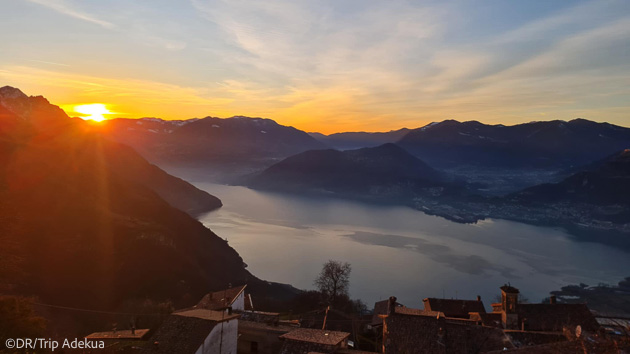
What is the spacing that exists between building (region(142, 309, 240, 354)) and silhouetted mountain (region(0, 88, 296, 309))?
77.2 feet

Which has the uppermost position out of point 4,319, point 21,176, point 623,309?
point 21,176

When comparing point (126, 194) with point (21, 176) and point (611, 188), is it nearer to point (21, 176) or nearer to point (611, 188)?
point (21, 176)

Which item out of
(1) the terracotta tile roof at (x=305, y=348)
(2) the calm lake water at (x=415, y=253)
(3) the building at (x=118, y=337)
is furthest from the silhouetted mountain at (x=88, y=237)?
(1) the terracotta tile roof at (x=305, y=348)

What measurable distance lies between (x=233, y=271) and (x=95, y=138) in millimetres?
60830

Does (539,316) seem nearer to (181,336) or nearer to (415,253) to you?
(181,336)

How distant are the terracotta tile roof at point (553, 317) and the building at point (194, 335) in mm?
16543

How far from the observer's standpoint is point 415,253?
90188 millimetres

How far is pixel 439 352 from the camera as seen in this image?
17641mm

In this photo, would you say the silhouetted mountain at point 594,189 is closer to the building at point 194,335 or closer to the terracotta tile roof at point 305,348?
the terracotta tile roof at point 305,348

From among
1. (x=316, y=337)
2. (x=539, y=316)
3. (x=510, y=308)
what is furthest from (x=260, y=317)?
(x=539, y=316)

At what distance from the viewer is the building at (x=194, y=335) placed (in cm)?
1574

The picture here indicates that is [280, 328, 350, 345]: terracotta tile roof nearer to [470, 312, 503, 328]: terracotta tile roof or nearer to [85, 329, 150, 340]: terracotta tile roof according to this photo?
[85, 329, 150, 340]: terracotta tile roof

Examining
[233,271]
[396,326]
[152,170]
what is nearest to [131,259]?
[233,271]

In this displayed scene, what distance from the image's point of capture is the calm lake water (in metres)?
67.9
